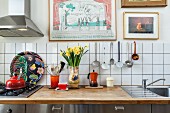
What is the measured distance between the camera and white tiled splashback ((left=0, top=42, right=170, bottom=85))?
2146mm

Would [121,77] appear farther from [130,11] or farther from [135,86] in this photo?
[130,11]

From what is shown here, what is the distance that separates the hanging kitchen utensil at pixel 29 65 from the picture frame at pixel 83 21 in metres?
0.28

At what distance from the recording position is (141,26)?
84.4 inches

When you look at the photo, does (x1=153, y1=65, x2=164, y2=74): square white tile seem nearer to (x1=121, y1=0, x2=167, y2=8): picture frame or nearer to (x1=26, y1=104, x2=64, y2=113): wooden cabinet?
(x1=121, y1=0, x2=167, y2=8): picture frame

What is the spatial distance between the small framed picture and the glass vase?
649 mm

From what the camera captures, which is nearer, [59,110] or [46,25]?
[59,110]

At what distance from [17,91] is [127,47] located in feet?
3.92

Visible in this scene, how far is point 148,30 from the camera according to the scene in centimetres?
214

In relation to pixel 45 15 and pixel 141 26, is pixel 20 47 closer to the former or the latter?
pixel 45 15

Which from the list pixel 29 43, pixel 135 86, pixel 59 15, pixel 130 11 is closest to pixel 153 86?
pixel 135 86

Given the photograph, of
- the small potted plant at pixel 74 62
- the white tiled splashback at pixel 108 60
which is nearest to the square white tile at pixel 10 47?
the white tiled splashback at pixel 108 60

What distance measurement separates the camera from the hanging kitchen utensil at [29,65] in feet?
6.97

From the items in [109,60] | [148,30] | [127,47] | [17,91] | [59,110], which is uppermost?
[148,30]

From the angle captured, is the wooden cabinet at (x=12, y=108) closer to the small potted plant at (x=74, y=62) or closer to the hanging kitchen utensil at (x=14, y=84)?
the hanging kitchen utensil at (x=14, y=84)
